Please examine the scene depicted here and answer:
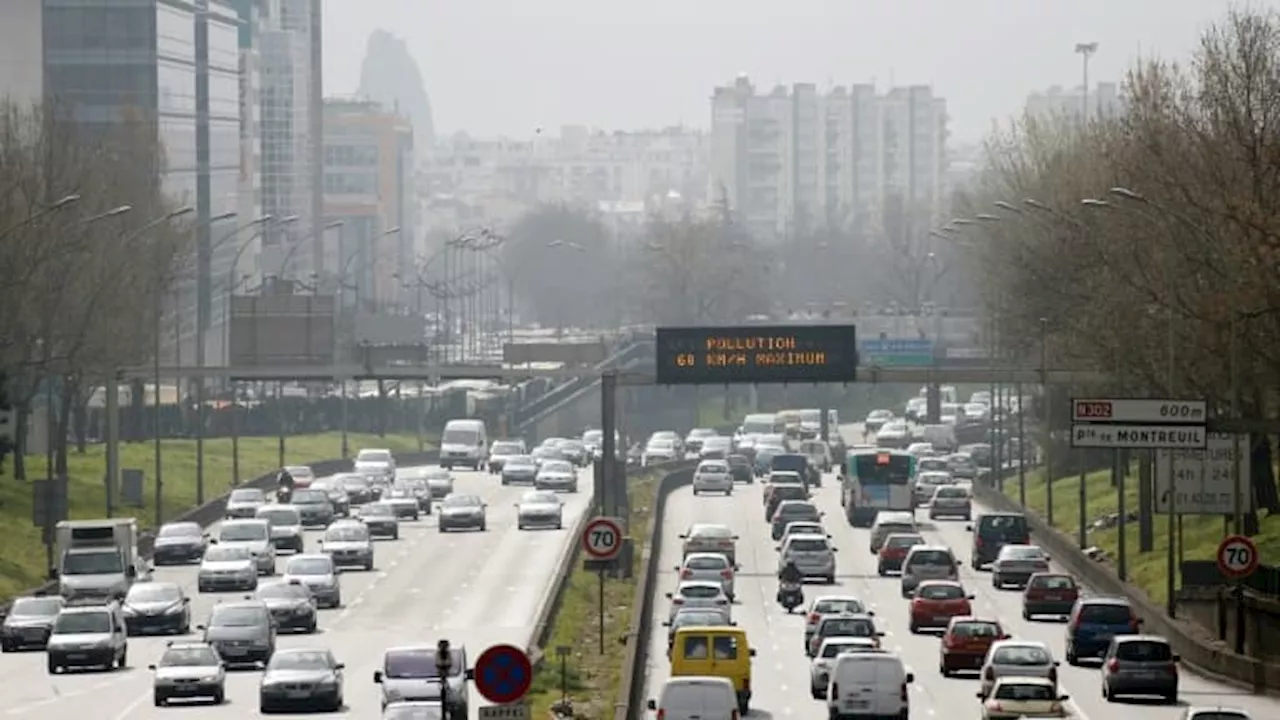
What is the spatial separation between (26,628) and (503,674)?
1497 inches

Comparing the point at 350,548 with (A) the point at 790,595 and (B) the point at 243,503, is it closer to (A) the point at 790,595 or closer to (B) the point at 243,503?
(B) the point at 243,503

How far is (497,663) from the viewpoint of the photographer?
28.0 m

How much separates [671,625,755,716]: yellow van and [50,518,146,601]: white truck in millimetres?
22898

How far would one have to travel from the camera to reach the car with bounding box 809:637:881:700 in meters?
53.0

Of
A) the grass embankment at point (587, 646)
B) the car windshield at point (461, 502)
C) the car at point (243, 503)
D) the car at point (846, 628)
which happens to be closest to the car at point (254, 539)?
the grass embankment at point (587, 646)

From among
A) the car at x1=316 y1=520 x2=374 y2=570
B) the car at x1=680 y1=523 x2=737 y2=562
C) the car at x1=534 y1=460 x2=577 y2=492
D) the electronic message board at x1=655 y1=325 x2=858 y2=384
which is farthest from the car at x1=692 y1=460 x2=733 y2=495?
the car at x1=316 y1=520 x2=374 y2=570

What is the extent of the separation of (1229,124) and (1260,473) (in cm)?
1302

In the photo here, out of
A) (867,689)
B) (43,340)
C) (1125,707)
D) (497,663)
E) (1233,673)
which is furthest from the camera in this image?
(43,340)

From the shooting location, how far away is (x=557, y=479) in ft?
391

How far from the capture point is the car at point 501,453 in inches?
5221

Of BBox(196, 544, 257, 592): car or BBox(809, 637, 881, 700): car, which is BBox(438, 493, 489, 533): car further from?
BBox(809, 637, 881, 700): car

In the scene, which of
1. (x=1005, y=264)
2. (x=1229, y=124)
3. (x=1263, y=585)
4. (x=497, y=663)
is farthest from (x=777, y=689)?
(x=1005, y=264)

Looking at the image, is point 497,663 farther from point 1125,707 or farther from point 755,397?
point 755,397

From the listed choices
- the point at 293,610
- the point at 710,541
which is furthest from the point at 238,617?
the point at 710,541
